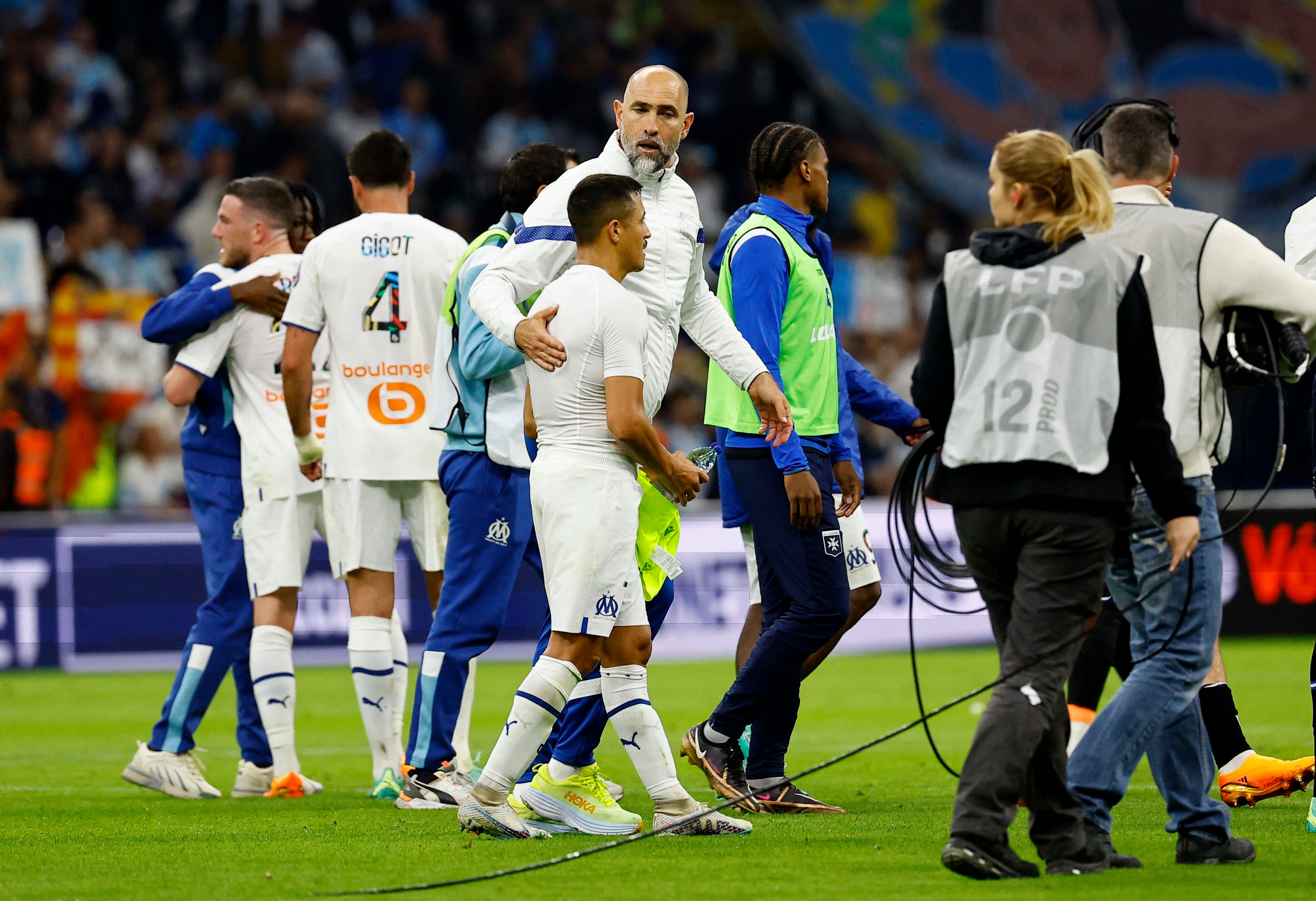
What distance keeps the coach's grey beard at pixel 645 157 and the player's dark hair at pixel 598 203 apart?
0.47 meters

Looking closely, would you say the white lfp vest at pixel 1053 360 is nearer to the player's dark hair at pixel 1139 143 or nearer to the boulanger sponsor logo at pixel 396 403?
the player's dark hair at pixel 1139 143

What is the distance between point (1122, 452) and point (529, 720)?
2.11m

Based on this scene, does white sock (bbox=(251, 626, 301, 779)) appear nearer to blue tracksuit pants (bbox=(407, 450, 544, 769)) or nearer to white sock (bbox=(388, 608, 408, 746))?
white sock (bbox=(388, 608, 408, 746))

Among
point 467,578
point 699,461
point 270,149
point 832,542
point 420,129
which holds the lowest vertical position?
point 467,578

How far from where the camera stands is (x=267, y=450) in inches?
300

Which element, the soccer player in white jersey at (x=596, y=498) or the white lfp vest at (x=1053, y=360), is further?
the soccer player in white jersey at (x=596, y=498)

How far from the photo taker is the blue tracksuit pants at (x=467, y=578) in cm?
651

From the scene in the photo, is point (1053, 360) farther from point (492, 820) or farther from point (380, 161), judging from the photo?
point (380, 161)

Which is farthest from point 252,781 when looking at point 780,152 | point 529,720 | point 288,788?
point 780,152

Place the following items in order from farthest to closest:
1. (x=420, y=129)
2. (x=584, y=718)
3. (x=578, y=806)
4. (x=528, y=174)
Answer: (x=420, y=129) → (x=528, y=174) → (x=584, y=718) → (x=578, y=806)

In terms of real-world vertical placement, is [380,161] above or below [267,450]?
above

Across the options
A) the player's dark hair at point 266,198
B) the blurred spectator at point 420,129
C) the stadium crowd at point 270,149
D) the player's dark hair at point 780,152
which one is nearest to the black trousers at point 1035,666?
the player's dark hair at point 780,152

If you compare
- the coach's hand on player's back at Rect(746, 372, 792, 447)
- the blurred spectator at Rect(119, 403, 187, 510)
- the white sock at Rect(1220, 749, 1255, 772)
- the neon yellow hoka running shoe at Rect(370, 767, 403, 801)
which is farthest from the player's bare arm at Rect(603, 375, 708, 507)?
the blurred spectator at Rect(119, 403, 187, 510)

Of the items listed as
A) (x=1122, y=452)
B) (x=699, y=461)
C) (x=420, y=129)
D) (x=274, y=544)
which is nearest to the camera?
(x=1122, y=452)
